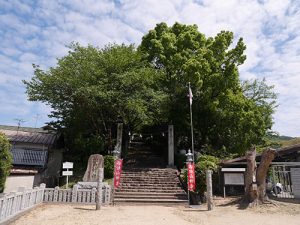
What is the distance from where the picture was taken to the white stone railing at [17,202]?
26.3 ft

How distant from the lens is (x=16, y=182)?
52.1 ft

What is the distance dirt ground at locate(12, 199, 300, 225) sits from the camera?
920 centimetres

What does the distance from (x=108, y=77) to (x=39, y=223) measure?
39.1ft

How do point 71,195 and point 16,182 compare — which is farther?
A: point 16,182

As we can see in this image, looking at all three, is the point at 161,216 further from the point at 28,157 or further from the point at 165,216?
the point at 28,157

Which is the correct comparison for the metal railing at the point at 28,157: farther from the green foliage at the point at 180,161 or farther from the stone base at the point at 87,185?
the green foliage at the point at 180,161

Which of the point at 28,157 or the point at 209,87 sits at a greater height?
the point at 209,87

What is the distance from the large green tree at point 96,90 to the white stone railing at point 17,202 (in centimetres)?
770

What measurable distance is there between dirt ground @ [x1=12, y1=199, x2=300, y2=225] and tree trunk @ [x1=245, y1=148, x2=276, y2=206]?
533mm

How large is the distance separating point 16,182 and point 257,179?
45.4 ft

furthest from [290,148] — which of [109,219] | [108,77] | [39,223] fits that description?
[39,223]

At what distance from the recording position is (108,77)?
739 inches

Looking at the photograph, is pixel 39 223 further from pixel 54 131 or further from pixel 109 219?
pixel 54 131

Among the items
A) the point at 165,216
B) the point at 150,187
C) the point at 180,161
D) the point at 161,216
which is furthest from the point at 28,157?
the point at 165,216
